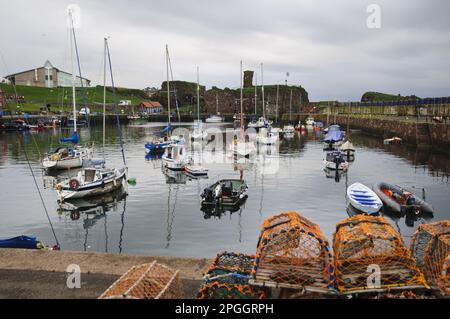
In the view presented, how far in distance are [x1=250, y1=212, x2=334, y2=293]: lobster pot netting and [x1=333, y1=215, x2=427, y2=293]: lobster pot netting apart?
0.26 m

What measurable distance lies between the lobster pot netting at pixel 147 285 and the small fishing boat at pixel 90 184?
72.0 feet

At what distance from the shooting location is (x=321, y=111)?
13500 centimetres

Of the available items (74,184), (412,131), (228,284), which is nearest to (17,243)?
(228,284)

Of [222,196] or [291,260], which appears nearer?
[291,260]

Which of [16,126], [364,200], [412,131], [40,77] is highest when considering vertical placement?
[40,77]

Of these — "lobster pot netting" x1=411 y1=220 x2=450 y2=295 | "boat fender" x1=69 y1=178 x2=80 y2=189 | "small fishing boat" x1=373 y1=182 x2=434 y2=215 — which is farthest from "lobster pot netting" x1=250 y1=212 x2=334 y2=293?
"boat fender" x1=69 y1=178 x2=80 y2=189

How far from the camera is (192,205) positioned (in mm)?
24516

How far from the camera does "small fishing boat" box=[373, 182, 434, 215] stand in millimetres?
21422

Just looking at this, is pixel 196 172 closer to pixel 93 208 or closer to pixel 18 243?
pixel 93 208

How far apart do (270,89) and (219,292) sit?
162 meters

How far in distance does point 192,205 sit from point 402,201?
531 inches

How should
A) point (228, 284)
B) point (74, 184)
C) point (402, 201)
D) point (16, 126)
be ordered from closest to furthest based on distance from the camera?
point (228, 284)
point (402, 201)
point (74, 184)
point (16, 126)
